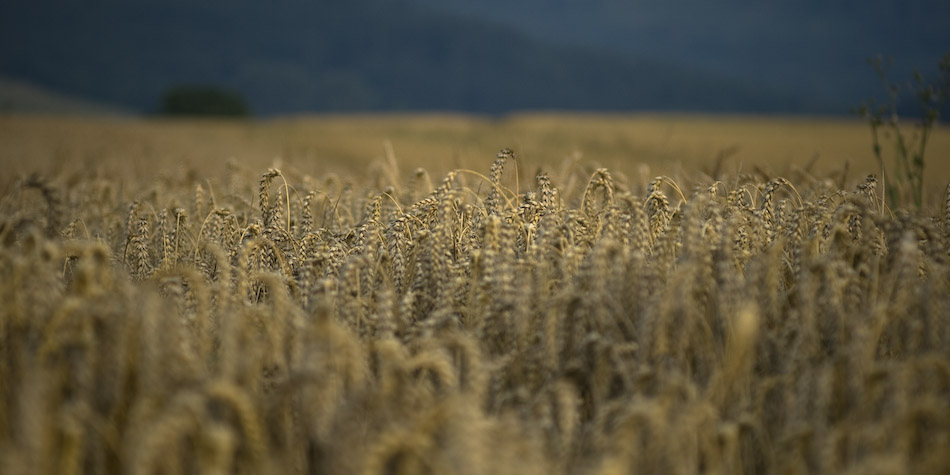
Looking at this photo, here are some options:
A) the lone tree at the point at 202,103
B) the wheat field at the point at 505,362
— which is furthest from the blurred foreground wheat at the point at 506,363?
the lone tree at the point at 202,103

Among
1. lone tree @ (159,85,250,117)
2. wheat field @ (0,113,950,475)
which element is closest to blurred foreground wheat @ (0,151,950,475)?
wheat field @ (0,113,950,475)

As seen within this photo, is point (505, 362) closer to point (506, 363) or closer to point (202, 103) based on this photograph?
point (506, 363)

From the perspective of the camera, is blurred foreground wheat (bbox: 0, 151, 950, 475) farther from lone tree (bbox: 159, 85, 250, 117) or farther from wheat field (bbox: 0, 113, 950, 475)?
lone tree (bbox: 159, 85, 250, 117)

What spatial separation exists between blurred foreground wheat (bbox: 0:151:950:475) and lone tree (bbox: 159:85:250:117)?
67374 millimetres

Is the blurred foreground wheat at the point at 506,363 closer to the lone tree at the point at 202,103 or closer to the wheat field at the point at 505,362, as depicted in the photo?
the wheat field at the point at 505,362

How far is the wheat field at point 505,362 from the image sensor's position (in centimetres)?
141

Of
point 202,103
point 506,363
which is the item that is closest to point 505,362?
point 506,363

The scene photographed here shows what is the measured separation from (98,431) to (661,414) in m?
1.06

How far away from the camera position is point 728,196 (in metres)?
2.85

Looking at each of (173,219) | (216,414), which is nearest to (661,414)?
(216,414)

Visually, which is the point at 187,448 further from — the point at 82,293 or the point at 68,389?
the point at 82,293

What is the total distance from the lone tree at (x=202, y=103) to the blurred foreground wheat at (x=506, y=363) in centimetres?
6737

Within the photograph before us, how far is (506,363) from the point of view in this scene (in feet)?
6.22

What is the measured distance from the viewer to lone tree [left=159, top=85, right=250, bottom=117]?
6581cm
